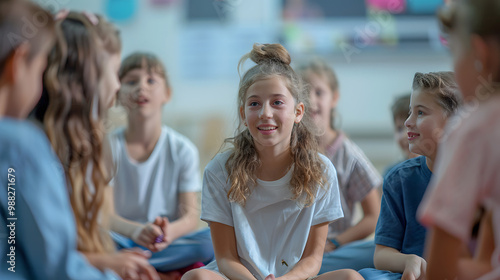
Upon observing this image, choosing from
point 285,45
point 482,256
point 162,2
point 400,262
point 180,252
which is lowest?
point 180,252

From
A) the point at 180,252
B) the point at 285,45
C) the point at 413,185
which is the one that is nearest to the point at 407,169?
the point at 413,185

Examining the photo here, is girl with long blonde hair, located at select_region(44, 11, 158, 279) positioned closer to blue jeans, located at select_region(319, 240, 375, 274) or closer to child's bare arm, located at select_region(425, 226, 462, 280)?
child's bare arm, located at select_region(425, 226, 462, 280)

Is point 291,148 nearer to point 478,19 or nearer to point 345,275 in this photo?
point 345,275

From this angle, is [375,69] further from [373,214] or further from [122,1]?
[373,214]

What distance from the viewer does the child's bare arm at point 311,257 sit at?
1.02 m

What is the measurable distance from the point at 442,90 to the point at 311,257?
16.2 inches

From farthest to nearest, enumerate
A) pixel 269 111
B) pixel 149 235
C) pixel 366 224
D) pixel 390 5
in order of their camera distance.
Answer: pixel 390 5, pixel 366 224, pixel 149 235, pixel 269 111

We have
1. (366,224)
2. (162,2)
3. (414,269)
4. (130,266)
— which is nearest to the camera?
(130,266)

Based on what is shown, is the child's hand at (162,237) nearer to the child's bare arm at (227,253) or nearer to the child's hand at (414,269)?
the child's bare arm at (227,253)

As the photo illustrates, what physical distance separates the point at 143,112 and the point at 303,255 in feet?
2.04

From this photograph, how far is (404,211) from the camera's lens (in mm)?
1077

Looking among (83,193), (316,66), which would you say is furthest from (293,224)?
(316,66)

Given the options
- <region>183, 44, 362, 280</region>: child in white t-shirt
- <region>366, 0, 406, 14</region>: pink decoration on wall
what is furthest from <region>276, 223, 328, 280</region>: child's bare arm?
<region>366, 0, 406, 14</region>: pink decoration on wall

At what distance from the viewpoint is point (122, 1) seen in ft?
10.7
